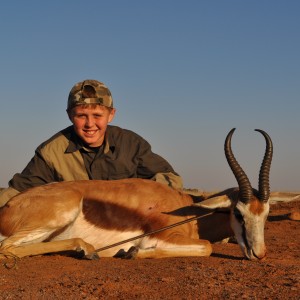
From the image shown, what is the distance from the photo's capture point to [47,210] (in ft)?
20.2

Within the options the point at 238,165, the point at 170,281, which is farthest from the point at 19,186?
the point at 170,281

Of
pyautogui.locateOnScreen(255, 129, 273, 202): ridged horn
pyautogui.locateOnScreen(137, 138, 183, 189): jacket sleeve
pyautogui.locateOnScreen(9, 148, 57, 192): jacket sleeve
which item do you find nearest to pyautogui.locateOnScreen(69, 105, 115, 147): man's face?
pyautogui.locateOnScreen(9, 148, 57, 192): jacket sleeve

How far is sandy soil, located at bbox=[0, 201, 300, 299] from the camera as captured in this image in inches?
156

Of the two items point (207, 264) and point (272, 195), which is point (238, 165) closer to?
point (272, 195)

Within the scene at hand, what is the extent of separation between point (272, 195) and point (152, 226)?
1.48 m

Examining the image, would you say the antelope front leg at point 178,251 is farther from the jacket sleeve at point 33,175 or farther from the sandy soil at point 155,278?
the jacket sleeve at point 33,175

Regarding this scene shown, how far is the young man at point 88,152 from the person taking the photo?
7.62 m

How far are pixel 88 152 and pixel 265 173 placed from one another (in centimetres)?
274

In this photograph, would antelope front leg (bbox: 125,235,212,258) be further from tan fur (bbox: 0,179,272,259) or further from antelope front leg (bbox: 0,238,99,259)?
antelope front leg (bbox: 0,238,99,259)

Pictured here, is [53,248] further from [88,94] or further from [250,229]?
[88,94]

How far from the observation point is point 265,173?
20.5 feet

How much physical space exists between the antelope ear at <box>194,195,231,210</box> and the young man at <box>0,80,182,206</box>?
1560mm

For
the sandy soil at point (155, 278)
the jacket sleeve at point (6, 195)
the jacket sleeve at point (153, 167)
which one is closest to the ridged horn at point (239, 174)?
the sandy soil at point (155, 278)

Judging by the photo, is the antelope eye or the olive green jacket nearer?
the antelope eye
